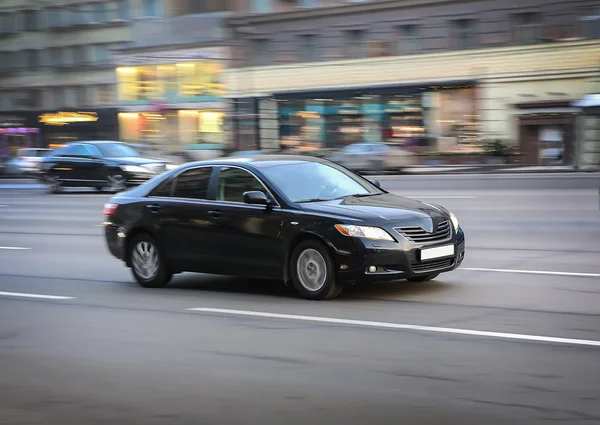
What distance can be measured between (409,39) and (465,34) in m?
2.63

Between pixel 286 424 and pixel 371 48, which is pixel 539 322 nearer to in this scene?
pixel 286 424

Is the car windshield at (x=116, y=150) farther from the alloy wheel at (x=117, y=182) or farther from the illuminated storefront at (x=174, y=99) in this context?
the illuminated storefront at (x=174, y=99)

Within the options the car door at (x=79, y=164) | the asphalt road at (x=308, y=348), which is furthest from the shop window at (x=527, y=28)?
the asphalt road at (x=308, y=348)

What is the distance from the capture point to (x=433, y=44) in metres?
41.1

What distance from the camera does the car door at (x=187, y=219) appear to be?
9.52m

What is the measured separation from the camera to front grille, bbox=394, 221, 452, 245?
8.48 meters

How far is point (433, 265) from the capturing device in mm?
8688

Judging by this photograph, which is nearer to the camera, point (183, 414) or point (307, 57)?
point (183, 414)

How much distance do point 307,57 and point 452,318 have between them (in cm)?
3826

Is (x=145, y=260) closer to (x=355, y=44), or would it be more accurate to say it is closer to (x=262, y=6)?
(x=355, y=44)

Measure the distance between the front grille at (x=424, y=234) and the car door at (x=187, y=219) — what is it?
2.04m

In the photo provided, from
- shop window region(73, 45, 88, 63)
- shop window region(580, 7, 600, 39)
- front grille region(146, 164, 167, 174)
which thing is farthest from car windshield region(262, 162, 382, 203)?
shop window region(73, 45, 88, 63)

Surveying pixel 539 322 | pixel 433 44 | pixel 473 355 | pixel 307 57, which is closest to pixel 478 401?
pixel 473 355

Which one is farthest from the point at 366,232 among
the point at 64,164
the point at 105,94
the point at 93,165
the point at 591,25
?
the point at 105,94
